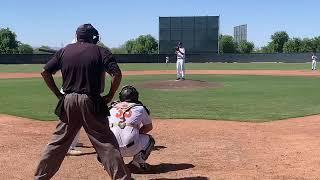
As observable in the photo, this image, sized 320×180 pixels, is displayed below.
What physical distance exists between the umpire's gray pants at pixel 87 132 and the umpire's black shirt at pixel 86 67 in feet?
0.34

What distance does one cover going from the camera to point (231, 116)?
12.5 metres

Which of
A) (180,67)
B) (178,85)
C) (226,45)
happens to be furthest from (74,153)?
(226,45)

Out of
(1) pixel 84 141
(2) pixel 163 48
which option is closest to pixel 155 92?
(1) pixel 84 141

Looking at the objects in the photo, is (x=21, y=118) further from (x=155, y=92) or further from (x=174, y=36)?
(x=174, y=36)

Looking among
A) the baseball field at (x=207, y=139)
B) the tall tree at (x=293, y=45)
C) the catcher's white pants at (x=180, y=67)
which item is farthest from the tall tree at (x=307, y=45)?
the baseball field at (x=207, y=139)

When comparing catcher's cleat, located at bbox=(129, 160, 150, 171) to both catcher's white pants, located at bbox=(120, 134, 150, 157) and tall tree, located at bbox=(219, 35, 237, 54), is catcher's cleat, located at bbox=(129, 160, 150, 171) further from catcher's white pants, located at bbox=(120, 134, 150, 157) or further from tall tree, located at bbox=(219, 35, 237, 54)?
tall tree, located at bbox=(219, 35, 237, 54)

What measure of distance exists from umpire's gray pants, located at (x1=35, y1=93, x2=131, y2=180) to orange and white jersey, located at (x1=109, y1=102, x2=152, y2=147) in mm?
1024

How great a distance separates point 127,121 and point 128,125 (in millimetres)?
56

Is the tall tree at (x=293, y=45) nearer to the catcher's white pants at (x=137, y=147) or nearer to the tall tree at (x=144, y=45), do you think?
the tall tree at (x=144, y=45)

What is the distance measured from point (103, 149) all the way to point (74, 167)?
1899 millimetres

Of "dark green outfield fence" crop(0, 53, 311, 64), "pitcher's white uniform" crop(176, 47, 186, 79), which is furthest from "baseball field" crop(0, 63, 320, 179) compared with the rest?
"dark green outfield fence" crop(0, 53, 311, 64)

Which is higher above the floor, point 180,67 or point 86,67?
point 86,67

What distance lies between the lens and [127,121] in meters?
6.56

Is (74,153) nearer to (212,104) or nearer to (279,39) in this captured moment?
(212,104)
